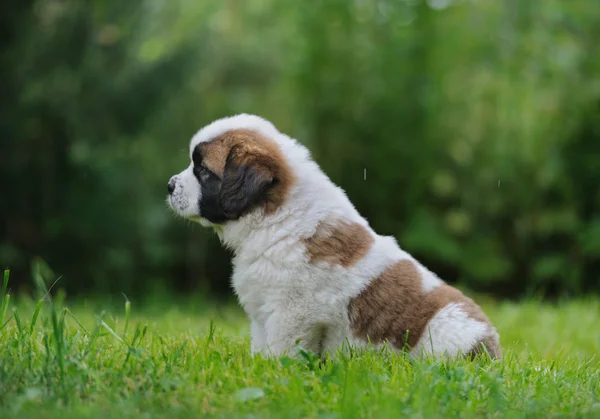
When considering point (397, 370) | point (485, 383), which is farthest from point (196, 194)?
point (485, 383)

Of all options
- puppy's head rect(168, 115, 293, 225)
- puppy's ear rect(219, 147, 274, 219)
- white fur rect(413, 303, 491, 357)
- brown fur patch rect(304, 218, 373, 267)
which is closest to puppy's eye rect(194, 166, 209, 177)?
puppy's head rect(168, 115, 293, 225)

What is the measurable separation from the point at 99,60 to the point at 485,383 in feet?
31.8

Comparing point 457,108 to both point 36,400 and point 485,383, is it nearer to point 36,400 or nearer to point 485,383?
point 485,383

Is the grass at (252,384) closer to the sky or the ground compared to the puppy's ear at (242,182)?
closer to the ground

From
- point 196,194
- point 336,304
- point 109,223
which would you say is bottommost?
point 109,223

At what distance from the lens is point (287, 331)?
3932 millimetres

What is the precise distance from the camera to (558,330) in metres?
7.12

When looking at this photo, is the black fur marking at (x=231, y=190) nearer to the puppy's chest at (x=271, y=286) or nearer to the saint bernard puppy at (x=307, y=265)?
the saint bernard puppy at (x=307, y=265)

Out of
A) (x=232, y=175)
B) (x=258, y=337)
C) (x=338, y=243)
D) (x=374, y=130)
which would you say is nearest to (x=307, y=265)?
(x=338, y=243)

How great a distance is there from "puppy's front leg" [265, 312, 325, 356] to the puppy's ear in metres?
0.68

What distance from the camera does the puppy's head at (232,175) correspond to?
416 cm

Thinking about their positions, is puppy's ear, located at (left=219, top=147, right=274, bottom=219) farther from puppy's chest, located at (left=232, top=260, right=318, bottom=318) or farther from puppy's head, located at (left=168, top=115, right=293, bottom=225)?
puppy's chest, located at (left=232, top=260, right=318, bottom=318)

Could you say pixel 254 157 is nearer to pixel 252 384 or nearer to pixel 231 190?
pixel 231 190

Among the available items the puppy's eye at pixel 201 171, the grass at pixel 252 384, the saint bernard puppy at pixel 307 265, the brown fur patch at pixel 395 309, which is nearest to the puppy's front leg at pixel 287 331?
the saint bernard puppy at pixel 307 265
